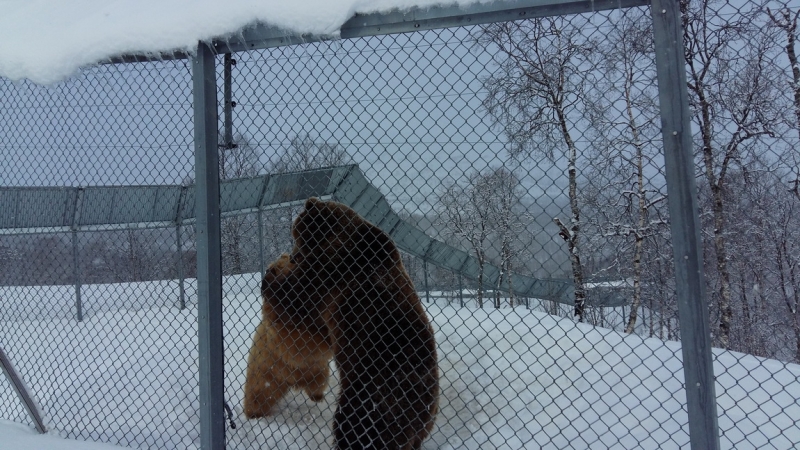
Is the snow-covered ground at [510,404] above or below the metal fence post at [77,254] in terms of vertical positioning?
below

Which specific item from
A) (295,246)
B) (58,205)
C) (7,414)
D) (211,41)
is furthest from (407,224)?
(58,205)

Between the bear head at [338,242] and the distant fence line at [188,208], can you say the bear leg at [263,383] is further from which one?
the distant fence line at [188,208]

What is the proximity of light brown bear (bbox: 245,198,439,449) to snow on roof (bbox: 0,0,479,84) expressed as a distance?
1.37 meters

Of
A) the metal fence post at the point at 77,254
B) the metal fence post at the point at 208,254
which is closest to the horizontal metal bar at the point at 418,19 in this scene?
the metal fence post at the point at 208,254

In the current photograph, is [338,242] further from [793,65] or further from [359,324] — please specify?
[793,65]

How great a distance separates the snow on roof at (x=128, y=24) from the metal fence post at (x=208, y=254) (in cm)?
18

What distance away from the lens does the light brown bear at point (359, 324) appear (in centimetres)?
294

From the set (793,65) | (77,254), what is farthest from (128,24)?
(77,254)

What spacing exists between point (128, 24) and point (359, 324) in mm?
2099

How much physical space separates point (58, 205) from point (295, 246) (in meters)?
4.65

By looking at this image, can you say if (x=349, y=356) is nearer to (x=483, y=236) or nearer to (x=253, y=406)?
(x=253, y=406)

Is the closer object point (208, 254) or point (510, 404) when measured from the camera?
point (208, 254)

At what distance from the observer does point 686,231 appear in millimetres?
1839

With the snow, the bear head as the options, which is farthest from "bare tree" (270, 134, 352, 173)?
the snow
